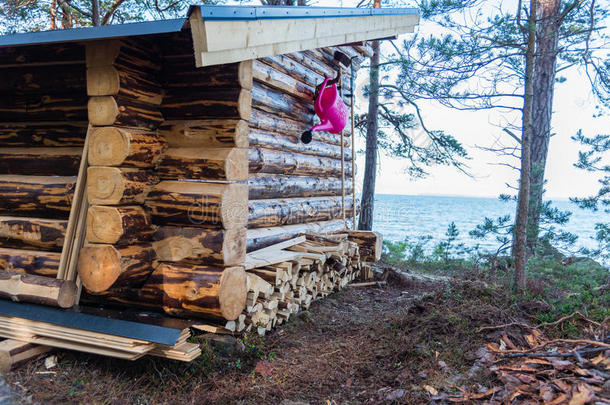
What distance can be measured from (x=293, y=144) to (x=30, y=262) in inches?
153

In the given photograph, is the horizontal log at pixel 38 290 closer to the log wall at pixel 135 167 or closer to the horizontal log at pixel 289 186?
the log wall at pixel 135 167

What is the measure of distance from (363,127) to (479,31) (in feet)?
24.9

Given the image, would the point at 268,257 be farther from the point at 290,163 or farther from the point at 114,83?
the point at 114,83

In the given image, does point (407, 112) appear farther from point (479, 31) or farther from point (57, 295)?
point (57, 295)

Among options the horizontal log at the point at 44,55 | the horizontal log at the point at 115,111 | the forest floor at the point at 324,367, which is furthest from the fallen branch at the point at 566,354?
the horizontal log at the point at 44,55

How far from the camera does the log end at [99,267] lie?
3.90m

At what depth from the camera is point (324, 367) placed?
4395mm

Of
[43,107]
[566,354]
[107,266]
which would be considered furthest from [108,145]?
[566,354]

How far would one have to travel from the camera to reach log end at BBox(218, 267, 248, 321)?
13.2ft

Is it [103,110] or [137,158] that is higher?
[103,110]

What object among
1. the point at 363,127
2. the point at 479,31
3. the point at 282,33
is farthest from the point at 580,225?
the point at 282,33

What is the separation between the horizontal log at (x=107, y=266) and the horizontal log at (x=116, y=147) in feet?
2.65

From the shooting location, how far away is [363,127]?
14.3 m

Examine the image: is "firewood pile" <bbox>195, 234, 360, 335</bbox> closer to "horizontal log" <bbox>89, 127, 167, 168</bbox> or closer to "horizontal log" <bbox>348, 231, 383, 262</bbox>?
"horizontal log" <bbox>348, 231, 383, 262</bbox>
